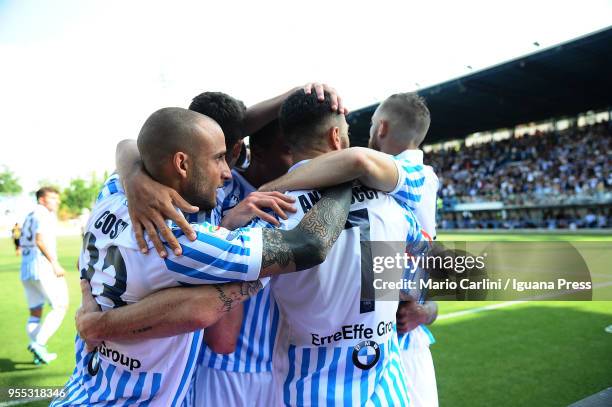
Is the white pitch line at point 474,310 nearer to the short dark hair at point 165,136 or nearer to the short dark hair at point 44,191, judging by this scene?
the short dark hair at point 44,191

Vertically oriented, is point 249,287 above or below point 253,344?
above

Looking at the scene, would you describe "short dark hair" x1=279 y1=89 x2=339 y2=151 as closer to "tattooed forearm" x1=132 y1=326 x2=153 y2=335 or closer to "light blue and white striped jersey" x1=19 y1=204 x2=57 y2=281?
"tattooed forearm" x1=132 y1=326 x2=153 y2=335

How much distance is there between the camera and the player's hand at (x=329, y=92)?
78.6 inches

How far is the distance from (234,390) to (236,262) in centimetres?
108

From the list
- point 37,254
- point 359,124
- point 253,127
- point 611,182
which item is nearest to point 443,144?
point 359,124

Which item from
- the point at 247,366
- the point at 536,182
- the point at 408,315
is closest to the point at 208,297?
the point at 247,366

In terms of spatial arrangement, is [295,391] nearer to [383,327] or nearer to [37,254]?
[383,327]

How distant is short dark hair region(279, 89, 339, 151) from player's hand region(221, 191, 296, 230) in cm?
29

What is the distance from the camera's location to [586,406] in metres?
4.01

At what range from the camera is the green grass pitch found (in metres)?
4.57

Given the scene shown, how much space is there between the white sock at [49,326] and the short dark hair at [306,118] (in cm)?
564

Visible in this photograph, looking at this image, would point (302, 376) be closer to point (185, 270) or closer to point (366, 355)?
point (366, 355)

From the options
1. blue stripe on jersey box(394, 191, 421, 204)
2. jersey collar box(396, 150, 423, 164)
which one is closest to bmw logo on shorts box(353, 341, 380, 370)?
blue stripe on jersey box(394, 191, 421, 204)

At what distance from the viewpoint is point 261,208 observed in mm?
1836
